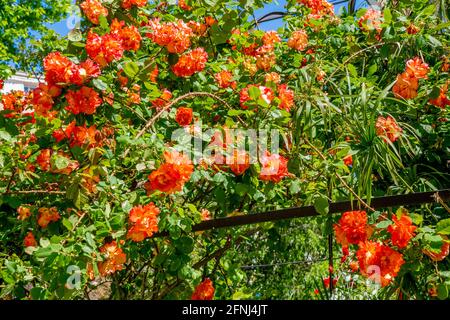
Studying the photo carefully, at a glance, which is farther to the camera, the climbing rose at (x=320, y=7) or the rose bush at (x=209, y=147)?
the climbing rose at (x=320, y=7)

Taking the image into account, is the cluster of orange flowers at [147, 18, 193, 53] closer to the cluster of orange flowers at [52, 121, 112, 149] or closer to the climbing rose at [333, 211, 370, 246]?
the cluster of orange flowers at [52, 121, 112, 149]

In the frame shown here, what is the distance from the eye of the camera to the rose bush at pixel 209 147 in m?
1.33

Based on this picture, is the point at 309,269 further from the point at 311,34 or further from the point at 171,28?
the point at 171,28

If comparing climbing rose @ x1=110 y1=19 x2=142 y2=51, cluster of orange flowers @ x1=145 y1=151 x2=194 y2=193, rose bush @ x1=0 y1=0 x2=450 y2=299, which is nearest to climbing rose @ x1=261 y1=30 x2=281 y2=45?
rose bush @ x1=0 y1=0 x2=450 y2=299

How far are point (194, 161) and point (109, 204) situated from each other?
249 millimetres

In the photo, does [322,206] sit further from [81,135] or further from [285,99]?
[81,135]

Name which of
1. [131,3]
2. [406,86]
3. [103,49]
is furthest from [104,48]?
[406,86]

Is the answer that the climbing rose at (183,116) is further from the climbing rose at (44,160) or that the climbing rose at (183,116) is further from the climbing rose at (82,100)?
the climbing rose at (44,160)

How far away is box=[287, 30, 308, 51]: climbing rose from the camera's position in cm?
208

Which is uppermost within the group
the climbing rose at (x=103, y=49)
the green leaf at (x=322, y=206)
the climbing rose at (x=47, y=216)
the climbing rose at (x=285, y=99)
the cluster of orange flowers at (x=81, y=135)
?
the climbing rose at (x=103, y=49)

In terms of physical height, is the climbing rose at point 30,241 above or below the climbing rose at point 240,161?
below

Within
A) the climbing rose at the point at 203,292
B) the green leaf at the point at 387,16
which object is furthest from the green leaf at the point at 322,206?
the green leaf at the point at 387,16

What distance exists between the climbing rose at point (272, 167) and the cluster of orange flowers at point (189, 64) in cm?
45

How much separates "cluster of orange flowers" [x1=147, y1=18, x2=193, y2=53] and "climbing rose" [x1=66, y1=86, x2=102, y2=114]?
0.30 m
